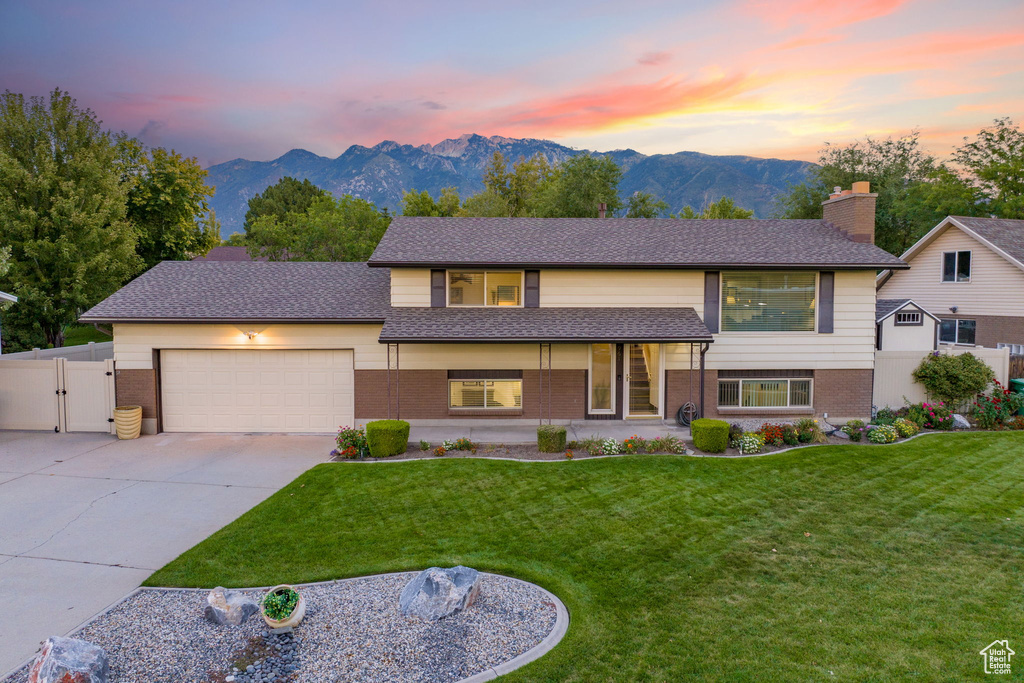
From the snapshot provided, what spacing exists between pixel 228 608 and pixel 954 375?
17734mm

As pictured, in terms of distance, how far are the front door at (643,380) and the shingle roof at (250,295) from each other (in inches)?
269

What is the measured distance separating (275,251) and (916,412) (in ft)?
96.9

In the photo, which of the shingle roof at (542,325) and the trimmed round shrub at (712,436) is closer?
the trimmed round shrub at (712,436)

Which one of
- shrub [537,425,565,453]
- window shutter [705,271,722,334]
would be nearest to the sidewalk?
shrub [537,425,565,453]

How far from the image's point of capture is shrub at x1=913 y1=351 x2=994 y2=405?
14938mm

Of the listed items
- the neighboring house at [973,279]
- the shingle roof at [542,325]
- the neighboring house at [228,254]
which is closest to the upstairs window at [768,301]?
the shingle roof at [542,325]

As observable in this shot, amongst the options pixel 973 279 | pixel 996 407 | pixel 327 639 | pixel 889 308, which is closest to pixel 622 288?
pixel 996 407

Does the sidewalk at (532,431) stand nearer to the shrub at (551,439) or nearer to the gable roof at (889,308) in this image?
the shrub at (551,439)

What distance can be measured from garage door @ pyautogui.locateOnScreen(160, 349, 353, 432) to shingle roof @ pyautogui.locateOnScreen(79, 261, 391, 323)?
109 centimetres

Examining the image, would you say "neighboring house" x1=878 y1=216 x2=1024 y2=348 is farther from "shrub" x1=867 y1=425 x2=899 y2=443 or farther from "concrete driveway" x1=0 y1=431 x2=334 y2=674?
"concrete driveway" x1=0 y1=431 x2=334 y2=674

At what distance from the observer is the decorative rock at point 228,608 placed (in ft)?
19.1

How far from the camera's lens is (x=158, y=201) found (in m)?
27.3

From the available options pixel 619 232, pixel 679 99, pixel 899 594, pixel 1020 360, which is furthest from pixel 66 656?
pixel 679 99

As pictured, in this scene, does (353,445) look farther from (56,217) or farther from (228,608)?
(56,217)
